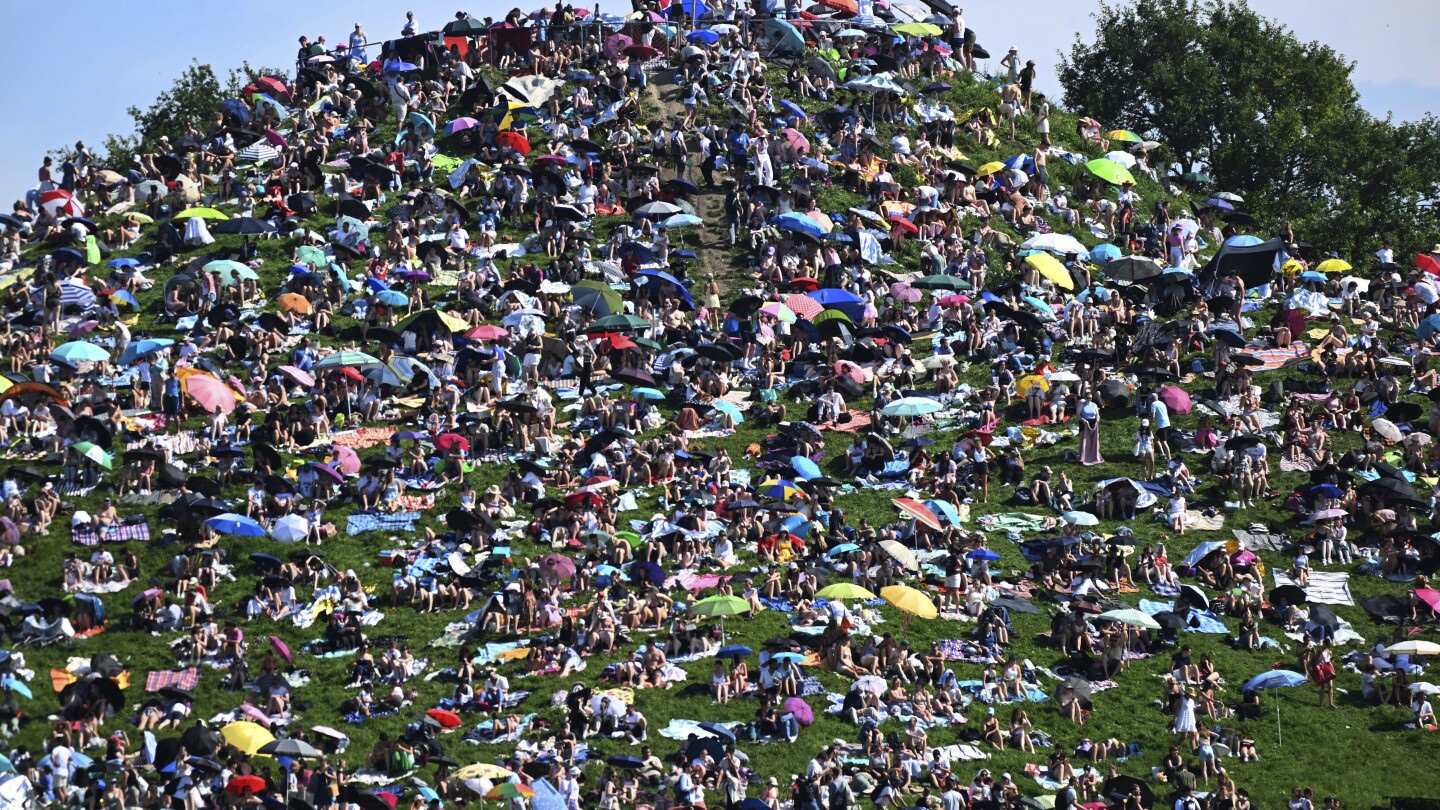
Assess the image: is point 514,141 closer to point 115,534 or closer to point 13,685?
point 115,534

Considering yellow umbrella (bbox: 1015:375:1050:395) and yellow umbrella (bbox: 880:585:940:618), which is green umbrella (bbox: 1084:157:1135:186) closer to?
yellow umbrella (bbox: 1015:375:1050:395)

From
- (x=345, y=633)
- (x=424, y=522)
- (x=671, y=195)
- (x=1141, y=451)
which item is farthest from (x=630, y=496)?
(x=671, y=195)

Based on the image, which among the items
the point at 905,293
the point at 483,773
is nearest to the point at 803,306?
the point at 905,293

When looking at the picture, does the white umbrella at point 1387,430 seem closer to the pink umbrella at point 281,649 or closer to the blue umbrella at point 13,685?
the pink umbrella at point 281,649

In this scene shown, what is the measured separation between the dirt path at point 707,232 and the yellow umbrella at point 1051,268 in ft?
27.8

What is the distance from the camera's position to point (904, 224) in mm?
65812

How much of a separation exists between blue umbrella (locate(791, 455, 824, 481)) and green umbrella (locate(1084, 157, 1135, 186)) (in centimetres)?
2105

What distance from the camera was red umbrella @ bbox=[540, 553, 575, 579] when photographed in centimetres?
4741

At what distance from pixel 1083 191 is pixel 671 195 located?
1404cm

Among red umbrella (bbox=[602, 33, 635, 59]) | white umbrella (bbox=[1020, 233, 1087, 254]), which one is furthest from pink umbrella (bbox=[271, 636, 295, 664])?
red umbrella (bbox=[602, 33, 635, 59])

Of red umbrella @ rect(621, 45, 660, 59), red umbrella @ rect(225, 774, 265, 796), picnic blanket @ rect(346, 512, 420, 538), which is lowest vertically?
red umbrella @ rect(225, 774, 265, 796)

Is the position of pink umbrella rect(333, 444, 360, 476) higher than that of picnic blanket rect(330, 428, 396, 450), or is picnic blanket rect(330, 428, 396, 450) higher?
picnic blanket rect(330, 428, 396, 450)

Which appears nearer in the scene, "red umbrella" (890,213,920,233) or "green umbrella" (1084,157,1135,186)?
"red umbrella" (890,213,920,233)

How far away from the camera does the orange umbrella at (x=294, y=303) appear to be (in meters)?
59.0
